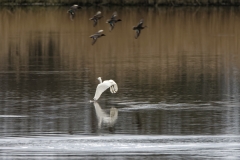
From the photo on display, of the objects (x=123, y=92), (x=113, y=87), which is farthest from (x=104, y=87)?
(x=123, y=92)

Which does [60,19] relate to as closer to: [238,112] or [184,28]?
[184,28]

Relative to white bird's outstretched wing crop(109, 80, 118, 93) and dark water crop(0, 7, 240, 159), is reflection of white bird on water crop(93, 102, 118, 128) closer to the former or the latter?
dark water crop(0, 7, 240, 159)

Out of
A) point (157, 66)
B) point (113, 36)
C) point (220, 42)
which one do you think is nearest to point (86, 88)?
point (157, 66)

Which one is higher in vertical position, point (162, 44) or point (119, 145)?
point (162, 44)

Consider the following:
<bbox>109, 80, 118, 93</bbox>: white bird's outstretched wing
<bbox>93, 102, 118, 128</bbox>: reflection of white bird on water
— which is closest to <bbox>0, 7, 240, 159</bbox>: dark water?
<bbox>93, 102, 118, 128</bbox>: reflection of white bird on water

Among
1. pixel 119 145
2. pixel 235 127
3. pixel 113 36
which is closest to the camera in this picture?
pixel 119 145

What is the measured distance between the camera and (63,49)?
43.6 metres

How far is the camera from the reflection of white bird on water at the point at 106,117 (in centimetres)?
2384

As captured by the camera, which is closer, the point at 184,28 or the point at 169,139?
the point at 169,139

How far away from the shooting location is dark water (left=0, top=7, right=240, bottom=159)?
68.3 ft

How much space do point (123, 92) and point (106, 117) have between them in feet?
15.0

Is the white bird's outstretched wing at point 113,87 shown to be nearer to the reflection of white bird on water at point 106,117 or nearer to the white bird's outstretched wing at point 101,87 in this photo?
the white bird's outstretched wing at point 101,87

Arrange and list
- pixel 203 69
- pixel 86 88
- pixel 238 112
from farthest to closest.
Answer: pixel 203 69
pixel 86 88
pixel 238 112

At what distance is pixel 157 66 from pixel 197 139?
49.4 feet
